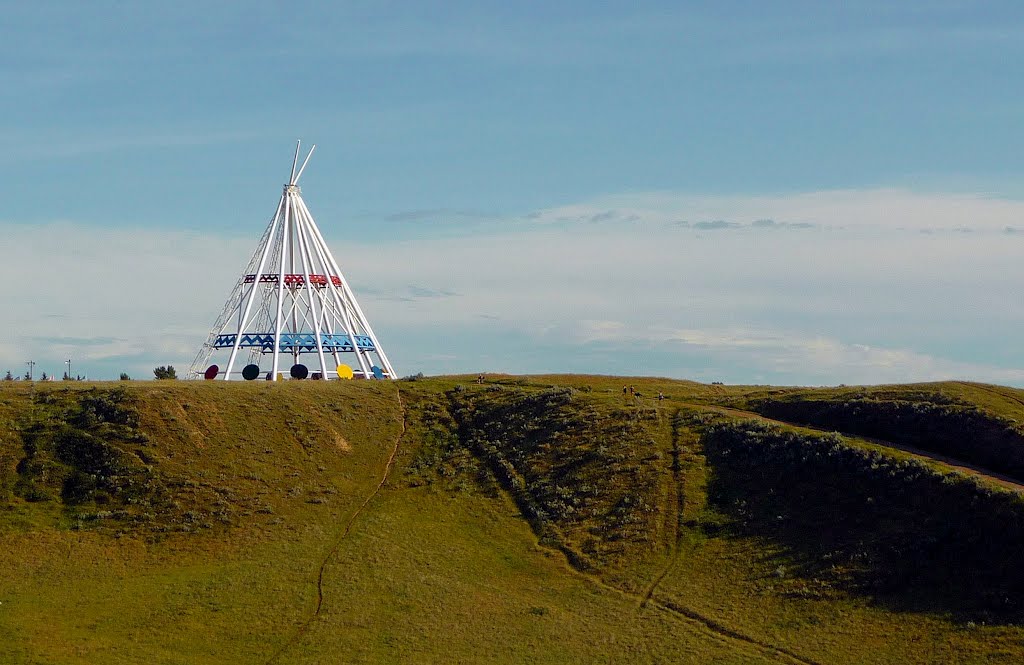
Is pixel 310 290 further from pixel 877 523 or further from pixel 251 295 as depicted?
pixel 877 523

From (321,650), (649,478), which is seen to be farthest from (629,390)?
(321,650)

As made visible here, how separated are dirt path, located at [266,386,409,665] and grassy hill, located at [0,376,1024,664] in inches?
6.9

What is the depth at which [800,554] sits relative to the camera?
5878cm

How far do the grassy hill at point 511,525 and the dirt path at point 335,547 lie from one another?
0.57 ft

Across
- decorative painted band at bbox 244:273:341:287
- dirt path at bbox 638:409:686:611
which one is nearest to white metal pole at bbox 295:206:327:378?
decorative painted band at bbox 244:273:341:287

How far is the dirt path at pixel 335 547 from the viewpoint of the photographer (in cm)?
5319

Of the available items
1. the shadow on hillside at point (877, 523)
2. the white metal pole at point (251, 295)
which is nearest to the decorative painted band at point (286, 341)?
the white metal pole at point (251, 295)

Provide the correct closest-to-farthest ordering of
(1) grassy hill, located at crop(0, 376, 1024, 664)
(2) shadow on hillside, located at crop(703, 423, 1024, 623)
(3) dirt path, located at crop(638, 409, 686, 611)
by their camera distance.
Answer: (1) grassy hill, located at crop(0, 376, 1024, 664) < (2) shadow on hillside, located at crop(703, 423, 1024, 623) < (3) dirt path, located at crop(638, 409, 686, 611)

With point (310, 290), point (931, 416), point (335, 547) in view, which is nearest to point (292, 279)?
point (310, 290)

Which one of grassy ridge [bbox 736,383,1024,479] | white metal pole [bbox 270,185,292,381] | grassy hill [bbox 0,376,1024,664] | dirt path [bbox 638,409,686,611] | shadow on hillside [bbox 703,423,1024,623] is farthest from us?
white metal pole [bbox 270,185,292,381]

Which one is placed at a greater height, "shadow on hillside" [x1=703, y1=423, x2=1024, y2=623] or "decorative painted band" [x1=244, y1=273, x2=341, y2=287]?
A: "decorative painted band" [x1=244, y1=273, x2=341, y2=287]

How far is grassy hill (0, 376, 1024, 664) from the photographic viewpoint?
53.1 metres

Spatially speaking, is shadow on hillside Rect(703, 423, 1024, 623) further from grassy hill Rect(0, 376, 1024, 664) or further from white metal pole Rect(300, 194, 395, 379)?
white metal pole Rect(300, 194, 395, 379)

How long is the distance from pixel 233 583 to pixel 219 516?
7.90m
